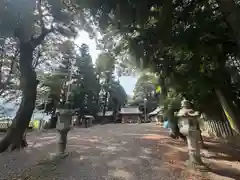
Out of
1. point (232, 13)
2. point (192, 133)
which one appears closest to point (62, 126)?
point (192, 133)

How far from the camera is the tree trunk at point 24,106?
7.96 metres

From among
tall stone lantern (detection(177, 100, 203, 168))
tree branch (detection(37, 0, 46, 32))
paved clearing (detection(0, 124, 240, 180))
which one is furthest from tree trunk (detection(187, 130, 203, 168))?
tree branch (detection(37, 0, 46, 32))

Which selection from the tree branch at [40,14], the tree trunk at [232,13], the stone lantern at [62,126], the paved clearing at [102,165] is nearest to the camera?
the tree trunk at [232,13]

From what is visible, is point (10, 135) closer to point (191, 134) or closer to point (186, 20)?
point (191, 134)

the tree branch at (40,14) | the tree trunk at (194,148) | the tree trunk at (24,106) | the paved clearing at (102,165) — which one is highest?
the tree branch at (40,14)

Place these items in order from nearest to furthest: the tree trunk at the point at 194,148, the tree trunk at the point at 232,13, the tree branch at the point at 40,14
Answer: the tree trunk at the point at 232,13, the tree trunk at the point at 194,148, the tree branch at the point at 40,14

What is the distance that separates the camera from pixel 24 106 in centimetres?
846

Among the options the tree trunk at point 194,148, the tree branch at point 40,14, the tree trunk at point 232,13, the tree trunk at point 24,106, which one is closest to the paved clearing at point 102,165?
the tree trunk at point 194,148

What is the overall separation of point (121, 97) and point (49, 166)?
3520cm

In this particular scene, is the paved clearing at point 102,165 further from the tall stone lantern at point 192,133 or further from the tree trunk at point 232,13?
the tree trunk at point 232,13

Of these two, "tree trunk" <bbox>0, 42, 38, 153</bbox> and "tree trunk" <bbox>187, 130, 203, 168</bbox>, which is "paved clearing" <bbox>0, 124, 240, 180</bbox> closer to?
"tree trunk" <bbox>187, 130, 203, 168</bbox>

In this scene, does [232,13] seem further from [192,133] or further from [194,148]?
[194,148]

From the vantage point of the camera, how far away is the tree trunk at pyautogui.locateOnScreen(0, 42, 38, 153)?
26.1 ft

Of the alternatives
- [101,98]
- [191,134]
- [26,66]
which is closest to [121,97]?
[101,98]
